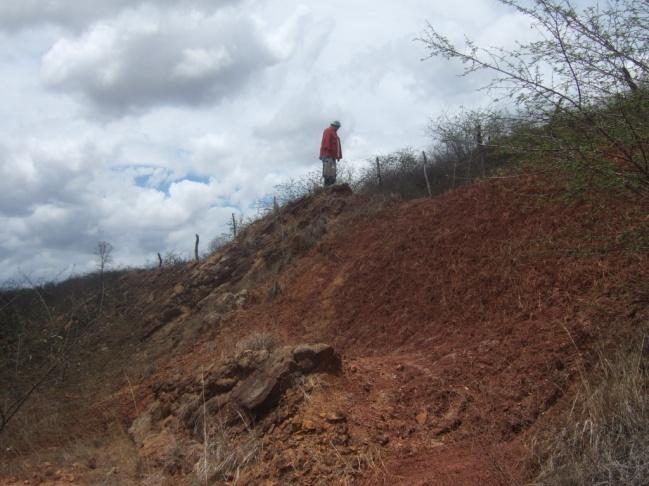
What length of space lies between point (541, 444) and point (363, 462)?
1.59 meters

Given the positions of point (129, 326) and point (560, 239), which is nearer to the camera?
point (560, 239)

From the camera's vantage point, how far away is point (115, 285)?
84.5 ft

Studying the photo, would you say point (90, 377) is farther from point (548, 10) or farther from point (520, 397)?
point (548, 10)

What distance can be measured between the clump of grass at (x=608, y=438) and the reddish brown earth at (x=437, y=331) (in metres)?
0.33

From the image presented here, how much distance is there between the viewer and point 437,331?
7777mm

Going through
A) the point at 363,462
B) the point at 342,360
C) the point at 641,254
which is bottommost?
the point at 363,462

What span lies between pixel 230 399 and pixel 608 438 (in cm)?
420

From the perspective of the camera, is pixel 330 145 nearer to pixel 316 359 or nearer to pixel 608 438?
pixel 316 359

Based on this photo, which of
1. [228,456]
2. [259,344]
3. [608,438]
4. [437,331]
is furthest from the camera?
[259,344]

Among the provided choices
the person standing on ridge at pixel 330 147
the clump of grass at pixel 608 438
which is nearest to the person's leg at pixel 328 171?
the person standing on ridge at pixel 330 147

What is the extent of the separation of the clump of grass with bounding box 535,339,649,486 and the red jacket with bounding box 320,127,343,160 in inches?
456

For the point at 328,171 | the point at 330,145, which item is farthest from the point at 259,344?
the point at 328,171

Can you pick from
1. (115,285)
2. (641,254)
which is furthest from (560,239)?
(115,285)

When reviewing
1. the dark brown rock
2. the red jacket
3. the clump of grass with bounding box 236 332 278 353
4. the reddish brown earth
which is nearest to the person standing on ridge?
the red jacket
